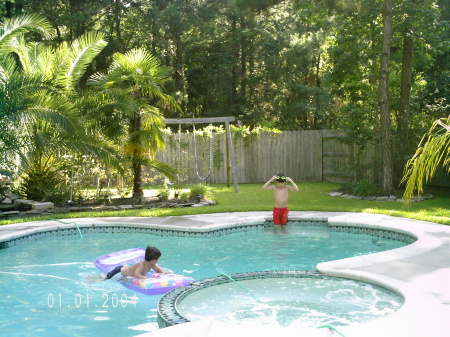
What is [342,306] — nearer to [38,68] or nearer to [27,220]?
[27,220]

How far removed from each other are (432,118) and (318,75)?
10.2 metres

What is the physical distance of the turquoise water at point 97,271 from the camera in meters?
5.61

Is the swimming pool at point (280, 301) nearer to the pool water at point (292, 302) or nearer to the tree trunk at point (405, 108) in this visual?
the pool water at point (292, 302)

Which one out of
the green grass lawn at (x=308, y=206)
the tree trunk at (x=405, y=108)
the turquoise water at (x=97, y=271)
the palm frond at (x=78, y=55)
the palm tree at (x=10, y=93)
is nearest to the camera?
the turquoise water at (x=97, y=271)

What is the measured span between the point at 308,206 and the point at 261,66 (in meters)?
15.4

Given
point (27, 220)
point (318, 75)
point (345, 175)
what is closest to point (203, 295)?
point (27, 220)

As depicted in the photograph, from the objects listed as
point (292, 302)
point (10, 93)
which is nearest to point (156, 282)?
point (292, 302)

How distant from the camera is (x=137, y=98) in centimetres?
1318

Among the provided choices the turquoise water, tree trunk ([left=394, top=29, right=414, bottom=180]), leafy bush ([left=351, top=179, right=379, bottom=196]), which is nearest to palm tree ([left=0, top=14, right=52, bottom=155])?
the turquoise water

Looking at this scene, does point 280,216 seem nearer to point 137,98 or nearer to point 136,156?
point 136,156

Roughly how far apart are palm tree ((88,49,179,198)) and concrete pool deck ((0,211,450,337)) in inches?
102

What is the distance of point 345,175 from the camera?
16625mm

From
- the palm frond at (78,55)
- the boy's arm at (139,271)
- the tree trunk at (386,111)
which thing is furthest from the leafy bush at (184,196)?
the boy's arm at (139,271)

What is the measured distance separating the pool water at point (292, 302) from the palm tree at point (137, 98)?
6.92 meters
